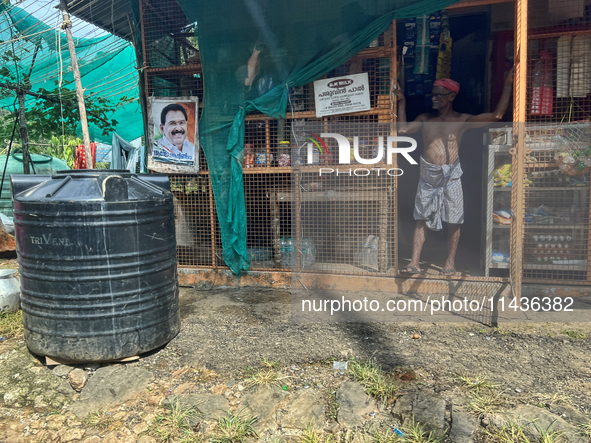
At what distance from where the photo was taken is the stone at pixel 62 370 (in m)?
3.13

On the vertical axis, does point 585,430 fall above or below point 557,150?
below

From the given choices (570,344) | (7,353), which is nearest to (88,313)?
(7,353)

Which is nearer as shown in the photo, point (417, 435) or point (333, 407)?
point (417, 435)

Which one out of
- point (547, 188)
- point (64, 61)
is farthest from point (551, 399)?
point (64, 61)

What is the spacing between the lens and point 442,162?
15.2 feet

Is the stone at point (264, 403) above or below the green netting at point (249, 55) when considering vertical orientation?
below

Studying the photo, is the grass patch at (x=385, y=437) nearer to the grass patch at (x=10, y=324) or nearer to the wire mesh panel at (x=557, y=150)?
the wire mesh panel at (x=557, y=150)

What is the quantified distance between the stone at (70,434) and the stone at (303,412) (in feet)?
4.09

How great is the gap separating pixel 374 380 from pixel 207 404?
116 centimetres

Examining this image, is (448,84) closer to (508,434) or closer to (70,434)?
(508,434)

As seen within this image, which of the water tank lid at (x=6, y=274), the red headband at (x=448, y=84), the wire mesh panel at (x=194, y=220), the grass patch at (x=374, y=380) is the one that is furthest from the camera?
the wire mesh panel at (x=194, y=220)

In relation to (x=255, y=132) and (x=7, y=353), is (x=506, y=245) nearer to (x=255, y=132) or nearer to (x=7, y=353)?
(x=255, y=132)

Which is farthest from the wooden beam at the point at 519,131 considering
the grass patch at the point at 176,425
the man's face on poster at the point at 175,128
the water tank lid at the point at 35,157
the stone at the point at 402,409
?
the water tank lid at the point at 35,157

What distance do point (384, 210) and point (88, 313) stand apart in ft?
10.3
